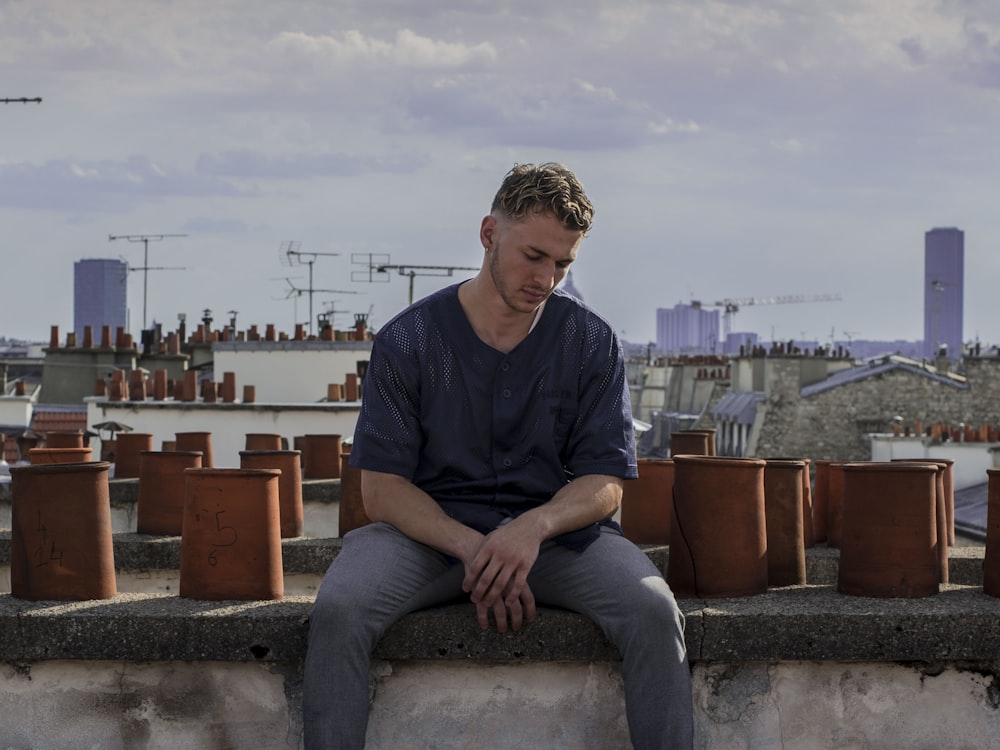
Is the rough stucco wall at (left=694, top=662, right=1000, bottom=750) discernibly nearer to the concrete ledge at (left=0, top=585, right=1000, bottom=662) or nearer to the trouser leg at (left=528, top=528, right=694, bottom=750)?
the concrete ledge at (left=0, top=585, right=1000, bottom=662)

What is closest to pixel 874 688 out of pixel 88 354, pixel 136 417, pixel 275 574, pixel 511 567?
pixel 511 567

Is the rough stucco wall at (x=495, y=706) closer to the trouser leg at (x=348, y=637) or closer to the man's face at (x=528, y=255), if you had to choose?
the trouser leg at (x=348, y=637)

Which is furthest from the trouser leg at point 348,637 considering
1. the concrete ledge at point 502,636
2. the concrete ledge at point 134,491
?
the concrete ledge at point 134,491

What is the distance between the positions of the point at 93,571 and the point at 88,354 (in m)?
26.7

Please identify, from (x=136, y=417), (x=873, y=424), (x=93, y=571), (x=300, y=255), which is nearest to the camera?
(x=93, y=571)

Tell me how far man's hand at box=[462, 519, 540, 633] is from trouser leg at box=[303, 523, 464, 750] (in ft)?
0.64

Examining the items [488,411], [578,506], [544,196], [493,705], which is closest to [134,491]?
[488,411]

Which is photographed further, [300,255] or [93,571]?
[300,255]

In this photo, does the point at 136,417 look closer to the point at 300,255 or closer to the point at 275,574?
the point at 300,255

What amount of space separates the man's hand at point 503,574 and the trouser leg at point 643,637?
165 mm

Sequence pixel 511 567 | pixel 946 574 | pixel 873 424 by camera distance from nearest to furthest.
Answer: pixel 511 567 → pixel 946 574 → pixel 873 424

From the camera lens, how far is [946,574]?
5.20m

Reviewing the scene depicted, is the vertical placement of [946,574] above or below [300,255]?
below

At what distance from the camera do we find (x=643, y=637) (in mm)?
4055
